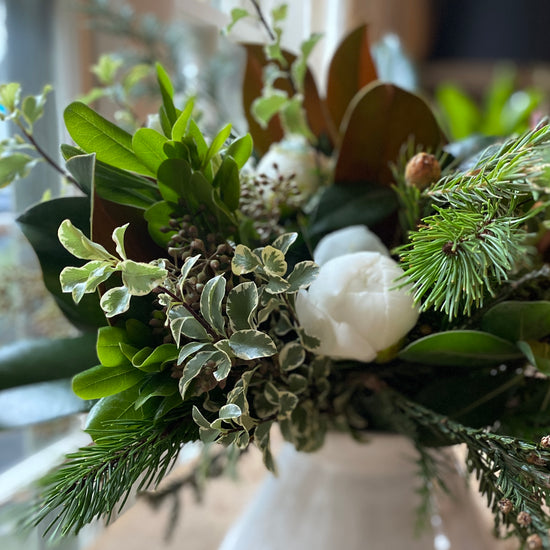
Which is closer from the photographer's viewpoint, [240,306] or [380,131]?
[240,306]

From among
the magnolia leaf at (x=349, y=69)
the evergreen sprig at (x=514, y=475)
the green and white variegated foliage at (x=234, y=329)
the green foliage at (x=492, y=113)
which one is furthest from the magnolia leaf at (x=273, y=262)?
the green foliage at (x=492, y=113)

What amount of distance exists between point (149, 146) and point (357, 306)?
4.8 inches

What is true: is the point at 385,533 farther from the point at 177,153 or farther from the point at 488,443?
the point at 177,153

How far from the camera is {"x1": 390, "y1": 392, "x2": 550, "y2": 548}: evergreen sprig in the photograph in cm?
23

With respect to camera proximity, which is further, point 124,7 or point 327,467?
point 124,7

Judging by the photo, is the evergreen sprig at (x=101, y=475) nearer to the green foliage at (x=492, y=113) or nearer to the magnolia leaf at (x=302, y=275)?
the magnolia leaf at (x=302, y=275)

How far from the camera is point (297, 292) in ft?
0.89

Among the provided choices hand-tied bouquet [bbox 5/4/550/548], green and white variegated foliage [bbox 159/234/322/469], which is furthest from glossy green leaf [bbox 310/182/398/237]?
green and white variegated foliage [bbox 159/234/322/469]

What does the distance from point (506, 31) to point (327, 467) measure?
6.65 feet

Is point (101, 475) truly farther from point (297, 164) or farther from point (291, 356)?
point (297, 164)

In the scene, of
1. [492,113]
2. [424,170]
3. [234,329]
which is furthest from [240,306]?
[492,113]

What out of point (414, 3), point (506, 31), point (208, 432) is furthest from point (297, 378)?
point (506, 31)

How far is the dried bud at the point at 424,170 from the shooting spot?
28 centimetres

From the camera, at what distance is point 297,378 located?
0.30 meters
